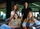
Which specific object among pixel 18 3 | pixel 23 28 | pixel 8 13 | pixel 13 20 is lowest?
pixel 23 28

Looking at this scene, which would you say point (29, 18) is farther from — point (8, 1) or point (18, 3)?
point (8, 1)

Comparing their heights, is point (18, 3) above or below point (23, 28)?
above

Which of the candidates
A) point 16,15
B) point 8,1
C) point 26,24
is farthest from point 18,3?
point 26,24

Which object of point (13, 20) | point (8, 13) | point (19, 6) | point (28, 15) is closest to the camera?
point (28, 15)

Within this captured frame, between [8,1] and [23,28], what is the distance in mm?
1570

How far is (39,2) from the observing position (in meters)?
3.57

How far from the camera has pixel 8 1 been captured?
3793 millimetres

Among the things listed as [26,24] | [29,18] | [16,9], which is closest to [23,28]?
[26,24]

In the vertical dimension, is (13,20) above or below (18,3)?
below

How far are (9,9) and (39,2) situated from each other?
1123 mm

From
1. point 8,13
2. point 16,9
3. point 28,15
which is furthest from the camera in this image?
point 8,13

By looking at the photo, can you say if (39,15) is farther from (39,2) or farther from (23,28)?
(23,28)

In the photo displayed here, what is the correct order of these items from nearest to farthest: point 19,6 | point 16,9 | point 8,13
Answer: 1. point 16,9
2. point 19,6
3. point 8,13

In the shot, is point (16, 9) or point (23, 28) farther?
point (16, 9)
